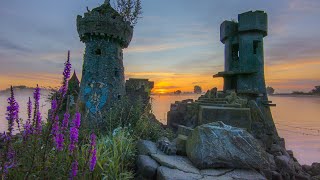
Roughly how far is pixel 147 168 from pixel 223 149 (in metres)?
1.61

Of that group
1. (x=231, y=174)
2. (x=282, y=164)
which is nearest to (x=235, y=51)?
(x=282, y=164)

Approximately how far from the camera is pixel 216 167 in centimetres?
528

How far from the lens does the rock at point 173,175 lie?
4.61m

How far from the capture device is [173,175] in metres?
4.69

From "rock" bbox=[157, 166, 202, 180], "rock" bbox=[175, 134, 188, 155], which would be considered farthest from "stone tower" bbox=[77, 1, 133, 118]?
"rock" bbox=[157, 166, 202, 180]

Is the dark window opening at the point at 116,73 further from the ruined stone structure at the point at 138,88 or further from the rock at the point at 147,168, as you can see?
the rock at the point at 147,168

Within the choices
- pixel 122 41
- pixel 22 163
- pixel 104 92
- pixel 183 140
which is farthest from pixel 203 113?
pixel 122 41

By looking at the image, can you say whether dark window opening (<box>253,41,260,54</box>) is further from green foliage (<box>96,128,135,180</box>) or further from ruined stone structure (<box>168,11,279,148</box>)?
green foliage (<box>96,128,135,180</box>)

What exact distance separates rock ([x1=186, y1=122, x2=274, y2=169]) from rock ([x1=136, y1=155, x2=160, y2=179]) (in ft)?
2.82

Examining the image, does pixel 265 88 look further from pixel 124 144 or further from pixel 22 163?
pixel 22 163

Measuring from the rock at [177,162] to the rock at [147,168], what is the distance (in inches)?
5.8

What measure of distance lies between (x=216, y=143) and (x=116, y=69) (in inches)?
524

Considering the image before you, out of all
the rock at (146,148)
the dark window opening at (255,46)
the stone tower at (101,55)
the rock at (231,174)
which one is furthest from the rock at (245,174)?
the dark window opening at (255,46)

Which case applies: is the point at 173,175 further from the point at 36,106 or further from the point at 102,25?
the point at 102,25
